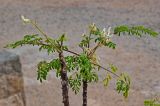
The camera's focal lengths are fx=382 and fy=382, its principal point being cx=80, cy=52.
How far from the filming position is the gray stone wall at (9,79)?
3344 mm

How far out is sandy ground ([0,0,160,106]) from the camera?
4.57 m

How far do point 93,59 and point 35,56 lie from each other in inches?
162

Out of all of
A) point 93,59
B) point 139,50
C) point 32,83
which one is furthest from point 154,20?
point 93,59

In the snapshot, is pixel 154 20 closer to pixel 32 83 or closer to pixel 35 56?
pixel 35 56

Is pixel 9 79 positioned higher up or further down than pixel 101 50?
further down

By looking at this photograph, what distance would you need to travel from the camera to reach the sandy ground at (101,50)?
457cm

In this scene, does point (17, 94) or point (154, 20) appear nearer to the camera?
point (17, 94)

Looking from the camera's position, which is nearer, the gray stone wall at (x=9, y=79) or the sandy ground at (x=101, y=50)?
the gray stone wall at (x=9, y=79)

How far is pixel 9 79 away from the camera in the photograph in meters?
3.38

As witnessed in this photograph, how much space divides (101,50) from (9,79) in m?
2.71

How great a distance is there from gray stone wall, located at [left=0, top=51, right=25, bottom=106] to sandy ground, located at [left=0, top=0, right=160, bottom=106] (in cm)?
94

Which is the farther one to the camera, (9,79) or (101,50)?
(101,50)

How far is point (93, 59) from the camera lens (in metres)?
1.59

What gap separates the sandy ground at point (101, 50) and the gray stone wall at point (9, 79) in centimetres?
94
